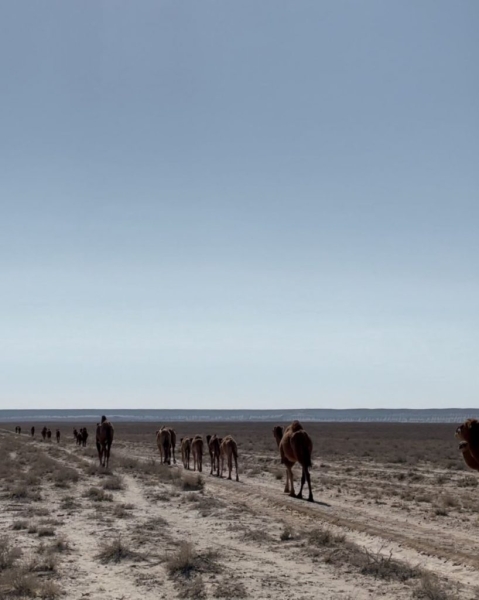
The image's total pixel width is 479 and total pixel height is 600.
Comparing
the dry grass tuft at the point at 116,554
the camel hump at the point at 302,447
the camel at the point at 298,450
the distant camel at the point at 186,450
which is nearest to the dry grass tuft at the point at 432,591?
the dry grass tuft at the point at 116,554

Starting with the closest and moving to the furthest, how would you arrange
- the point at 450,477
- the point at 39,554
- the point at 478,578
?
the point at 478,578
the point at 39,554
the point at 450,477

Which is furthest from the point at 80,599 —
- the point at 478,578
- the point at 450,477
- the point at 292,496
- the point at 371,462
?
the point at 371,462

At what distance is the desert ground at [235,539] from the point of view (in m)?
9.78

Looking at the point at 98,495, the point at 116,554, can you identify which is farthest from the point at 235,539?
the point at 98,495

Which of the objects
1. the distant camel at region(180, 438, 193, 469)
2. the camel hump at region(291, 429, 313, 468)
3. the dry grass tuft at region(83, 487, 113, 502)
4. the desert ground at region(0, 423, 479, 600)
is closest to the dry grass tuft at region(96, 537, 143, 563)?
the desert ground at region(0, 423, 479, 600)

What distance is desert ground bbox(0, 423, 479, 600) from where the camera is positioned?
9.78 meters

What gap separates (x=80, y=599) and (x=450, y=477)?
1993cm

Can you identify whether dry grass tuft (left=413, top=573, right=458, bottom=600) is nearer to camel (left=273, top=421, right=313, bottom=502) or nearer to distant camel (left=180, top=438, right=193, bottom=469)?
camel (left=273, top=421, right=313, bottom=502)

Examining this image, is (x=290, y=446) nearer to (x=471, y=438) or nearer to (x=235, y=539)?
(x=235, y=539)

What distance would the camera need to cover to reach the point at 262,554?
11.9 m

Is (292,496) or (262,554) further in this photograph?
(292,496)

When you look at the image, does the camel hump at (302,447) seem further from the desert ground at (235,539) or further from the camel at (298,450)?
the desert ground at (235,539)

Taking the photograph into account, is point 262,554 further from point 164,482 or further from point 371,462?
point 371,462

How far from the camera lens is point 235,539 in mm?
13273
